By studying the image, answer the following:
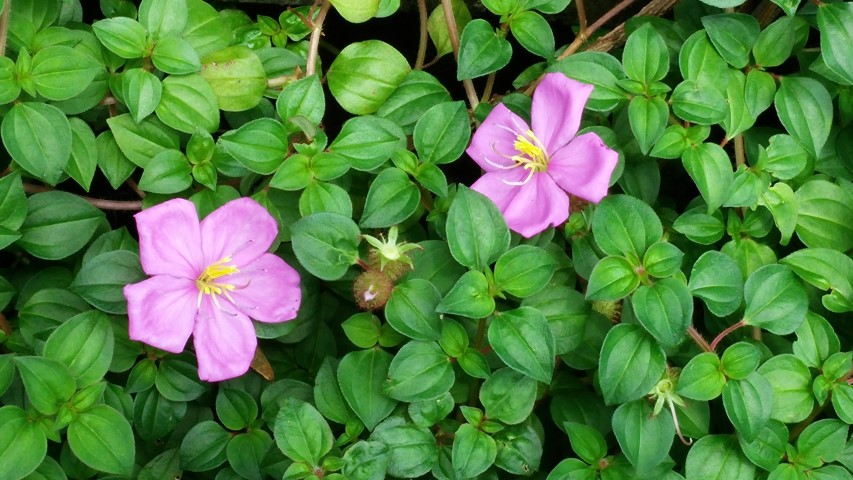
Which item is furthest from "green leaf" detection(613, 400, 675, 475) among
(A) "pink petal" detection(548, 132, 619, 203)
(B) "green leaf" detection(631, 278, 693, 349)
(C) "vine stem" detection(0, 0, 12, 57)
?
(C) "vine stem" detection(0, 0, 12, 57)

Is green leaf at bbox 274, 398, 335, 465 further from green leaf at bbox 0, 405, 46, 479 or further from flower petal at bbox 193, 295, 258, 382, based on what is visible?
green leaf at bbox 0, 405, 46, 479

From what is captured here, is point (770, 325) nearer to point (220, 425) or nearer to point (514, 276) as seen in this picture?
point (514, 276)

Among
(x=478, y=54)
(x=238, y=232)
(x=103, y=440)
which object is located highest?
(x=478, y=54)

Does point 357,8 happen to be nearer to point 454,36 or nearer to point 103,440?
point 454,36

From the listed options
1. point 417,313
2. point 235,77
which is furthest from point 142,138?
point 417,313

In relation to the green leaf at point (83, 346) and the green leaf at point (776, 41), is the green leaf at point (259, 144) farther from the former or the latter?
the green leaf at point (776, 41)

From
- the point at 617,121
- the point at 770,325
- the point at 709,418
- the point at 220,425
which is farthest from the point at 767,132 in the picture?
the point at 220,425
